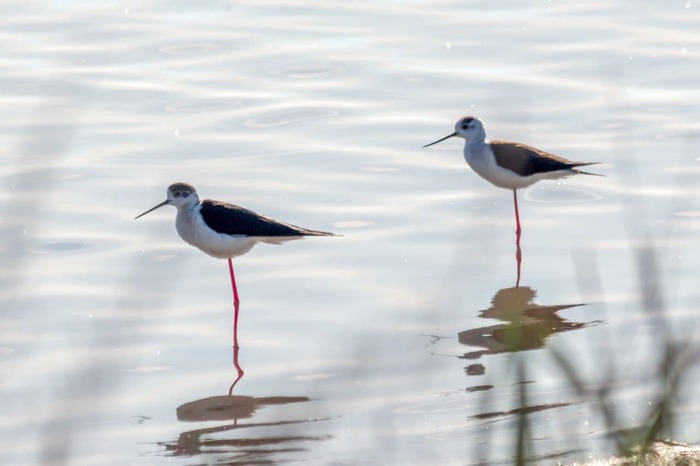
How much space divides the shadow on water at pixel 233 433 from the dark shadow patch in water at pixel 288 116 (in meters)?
5.74

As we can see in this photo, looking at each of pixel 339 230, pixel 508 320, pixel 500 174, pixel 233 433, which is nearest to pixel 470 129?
pixel 500 174

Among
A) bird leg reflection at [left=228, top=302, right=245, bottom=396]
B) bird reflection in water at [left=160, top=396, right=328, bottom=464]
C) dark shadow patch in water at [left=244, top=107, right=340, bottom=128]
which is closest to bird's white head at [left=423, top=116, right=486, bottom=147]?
dark shadow patch in water at [left=244, top=107, right=340, bottom=128]

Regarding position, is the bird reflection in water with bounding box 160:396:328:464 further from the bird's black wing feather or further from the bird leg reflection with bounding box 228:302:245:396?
the bird's black wing feather

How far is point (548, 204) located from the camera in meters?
11.1

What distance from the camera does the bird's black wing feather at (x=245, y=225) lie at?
29.1ft

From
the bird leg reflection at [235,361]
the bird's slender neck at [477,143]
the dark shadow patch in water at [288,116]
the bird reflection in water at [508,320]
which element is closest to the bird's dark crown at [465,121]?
the bird's slender neck at [477,143]

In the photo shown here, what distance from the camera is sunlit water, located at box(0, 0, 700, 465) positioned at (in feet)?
18.8

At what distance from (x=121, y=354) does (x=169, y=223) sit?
→ 10.5 feet

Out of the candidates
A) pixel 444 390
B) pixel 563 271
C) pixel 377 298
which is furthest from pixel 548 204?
pixel 444 390

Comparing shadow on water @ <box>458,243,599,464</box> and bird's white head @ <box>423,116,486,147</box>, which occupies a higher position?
bird's white head @ <box>423,116,486,147</box>

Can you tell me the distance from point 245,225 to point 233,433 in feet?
8.66

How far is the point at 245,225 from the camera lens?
29.2ft

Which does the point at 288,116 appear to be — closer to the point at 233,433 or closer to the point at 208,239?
the point at 208,239

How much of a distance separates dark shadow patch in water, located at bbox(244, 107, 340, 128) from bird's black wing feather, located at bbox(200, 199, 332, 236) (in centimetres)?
399
